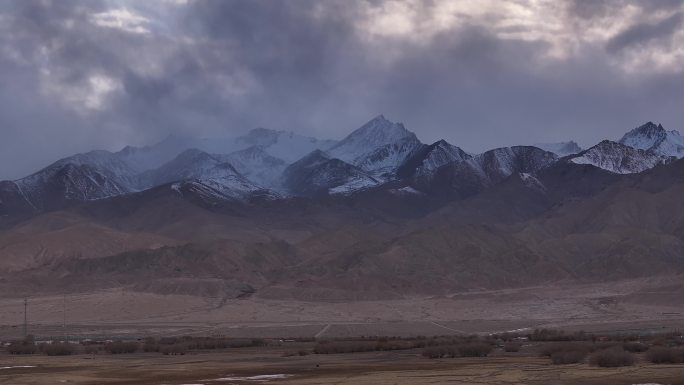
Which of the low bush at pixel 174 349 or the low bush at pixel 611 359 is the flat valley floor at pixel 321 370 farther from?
the low bush at pixel 174 349

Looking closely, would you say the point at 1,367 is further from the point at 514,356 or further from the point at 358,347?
the point at 514,356

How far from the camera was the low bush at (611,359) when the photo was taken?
203ft

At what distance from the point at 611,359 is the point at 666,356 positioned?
4315mm

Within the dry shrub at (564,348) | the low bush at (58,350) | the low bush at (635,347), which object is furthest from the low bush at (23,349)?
the low bush at (635,347)

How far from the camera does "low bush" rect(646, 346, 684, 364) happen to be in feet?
208

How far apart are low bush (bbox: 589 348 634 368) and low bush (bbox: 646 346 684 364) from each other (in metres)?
1.53

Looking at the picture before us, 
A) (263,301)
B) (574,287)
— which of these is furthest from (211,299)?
(574,287)

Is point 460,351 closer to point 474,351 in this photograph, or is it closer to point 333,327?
point 474,351

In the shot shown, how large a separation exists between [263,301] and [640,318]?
68.4m

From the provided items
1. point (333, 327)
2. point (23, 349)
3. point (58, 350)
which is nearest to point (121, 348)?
point (58, 350)

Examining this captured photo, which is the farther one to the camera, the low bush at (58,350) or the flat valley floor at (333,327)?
the low bush at (58,350)

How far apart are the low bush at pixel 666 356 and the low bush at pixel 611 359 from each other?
60.1 inches

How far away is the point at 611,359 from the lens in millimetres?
61875

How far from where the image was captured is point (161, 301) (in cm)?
17650
